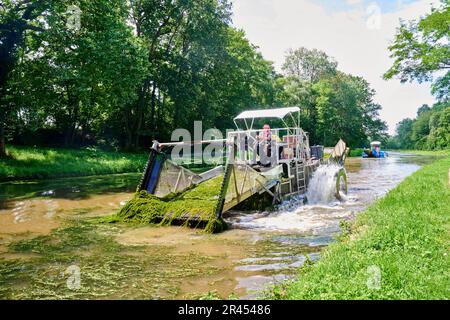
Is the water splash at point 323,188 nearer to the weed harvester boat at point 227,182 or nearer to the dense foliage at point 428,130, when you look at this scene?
the weed harvester boat at point 227,182

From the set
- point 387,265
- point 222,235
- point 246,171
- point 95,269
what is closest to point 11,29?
point 246,171

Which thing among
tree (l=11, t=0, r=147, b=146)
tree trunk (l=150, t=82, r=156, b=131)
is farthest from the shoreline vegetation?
tree trunk (l=150, t=82, r=156, b=131)

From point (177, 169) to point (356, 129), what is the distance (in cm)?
6879

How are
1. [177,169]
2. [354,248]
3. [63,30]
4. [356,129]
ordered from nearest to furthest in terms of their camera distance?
[354,248] < [177,169] < [63,30] < [356,129]

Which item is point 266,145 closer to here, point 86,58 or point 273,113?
point 273,113

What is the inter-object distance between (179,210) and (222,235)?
1935 mm

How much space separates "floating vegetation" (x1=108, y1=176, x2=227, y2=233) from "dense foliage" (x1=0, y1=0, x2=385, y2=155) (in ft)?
48.3

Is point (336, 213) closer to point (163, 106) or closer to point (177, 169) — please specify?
point (177, 169)

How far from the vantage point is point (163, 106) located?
1658 inches

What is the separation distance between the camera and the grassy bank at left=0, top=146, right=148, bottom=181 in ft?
78.8

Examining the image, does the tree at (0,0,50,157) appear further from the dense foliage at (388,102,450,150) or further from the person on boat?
the dense foliage at (388,102,450,150)

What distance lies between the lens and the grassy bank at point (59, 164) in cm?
2402

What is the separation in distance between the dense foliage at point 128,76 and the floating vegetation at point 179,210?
1471 centimetres
